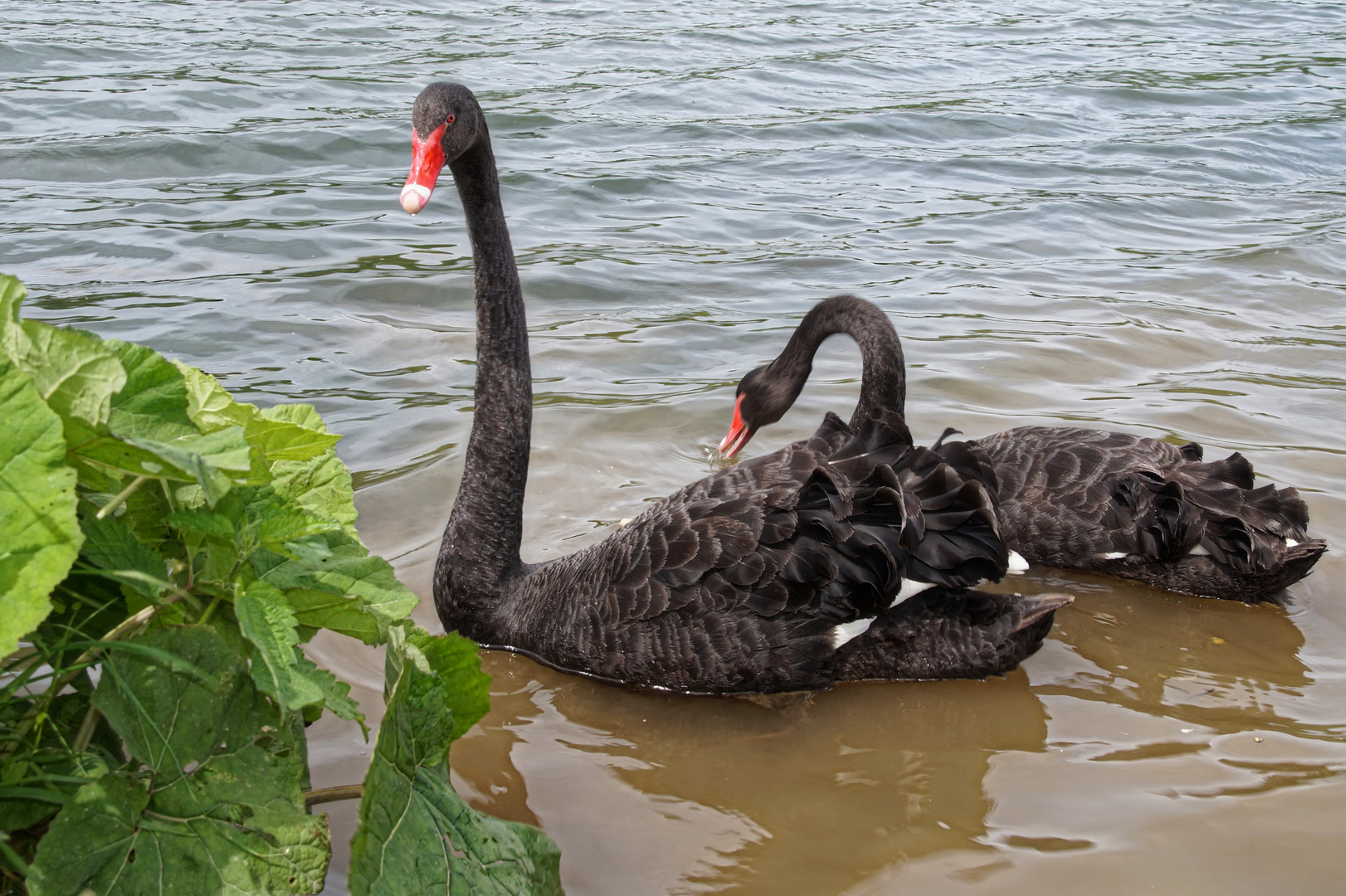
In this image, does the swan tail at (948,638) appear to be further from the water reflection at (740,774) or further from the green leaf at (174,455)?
the green leaf at (174,455)

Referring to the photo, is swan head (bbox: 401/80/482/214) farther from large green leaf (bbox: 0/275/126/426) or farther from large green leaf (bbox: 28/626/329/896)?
large green leaf (bbox: 28/626/329/896)

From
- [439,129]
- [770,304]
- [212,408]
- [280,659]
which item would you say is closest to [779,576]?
[439,129]

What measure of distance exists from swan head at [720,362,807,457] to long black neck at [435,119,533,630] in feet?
4.06

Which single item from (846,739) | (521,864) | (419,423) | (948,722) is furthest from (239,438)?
(419,423)

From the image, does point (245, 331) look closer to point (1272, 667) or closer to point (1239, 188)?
point (1272, 667)

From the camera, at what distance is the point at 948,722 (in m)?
3.29

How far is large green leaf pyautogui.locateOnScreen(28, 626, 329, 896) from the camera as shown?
5.29ft

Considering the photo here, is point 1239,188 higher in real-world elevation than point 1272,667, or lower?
higher

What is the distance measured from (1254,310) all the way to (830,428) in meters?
4.16

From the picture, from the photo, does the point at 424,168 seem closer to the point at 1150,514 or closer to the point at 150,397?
the point at 150,397

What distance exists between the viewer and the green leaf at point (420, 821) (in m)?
1.74

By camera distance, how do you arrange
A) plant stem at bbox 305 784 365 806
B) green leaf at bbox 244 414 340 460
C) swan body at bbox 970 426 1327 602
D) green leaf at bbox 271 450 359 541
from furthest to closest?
swan body at bbox 970 426 1327 602
green leaf at bbox 271 450 359 541
plant stem at bbox 305 784 365 806
green leaf at bbox 244 414 340 460

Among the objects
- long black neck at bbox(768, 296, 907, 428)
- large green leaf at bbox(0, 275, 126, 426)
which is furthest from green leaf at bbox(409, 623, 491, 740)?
long black neck at bbox(768, 296, 907, 428)

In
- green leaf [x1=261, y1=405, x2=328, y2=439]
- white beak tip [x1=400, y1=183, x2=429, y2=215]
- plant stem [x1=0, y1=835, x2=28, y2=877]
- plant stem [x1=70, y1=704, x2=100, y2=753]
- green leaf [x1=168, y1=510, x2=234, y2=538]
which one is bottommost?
plant stem [x1=0, y1=835, x2=28, y2=877]
